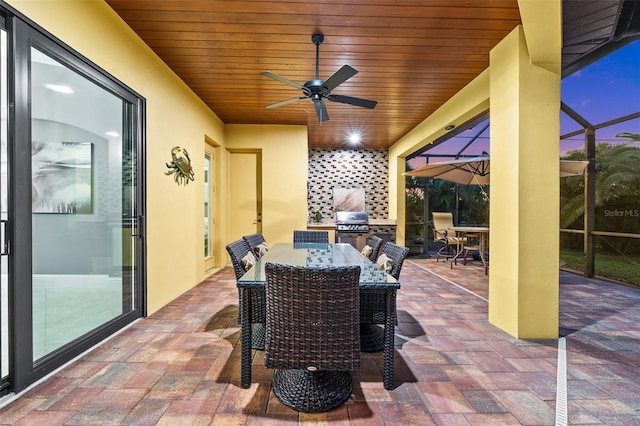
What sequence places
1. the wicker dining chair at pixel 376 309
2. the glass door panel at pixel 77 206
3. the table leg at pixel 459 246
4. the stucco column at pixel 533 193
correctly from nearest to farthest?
the wicker dining chair at pixel 376 309 → the glass door panel at pixel 77 206 → the stucco column at pixel 533 193 → the table leg at pixel 459 246

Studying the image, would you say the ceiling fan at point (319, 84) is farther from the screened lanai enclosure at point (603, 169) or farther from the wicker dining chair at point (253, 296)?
the screened lanai enclosure at point (603, 169)

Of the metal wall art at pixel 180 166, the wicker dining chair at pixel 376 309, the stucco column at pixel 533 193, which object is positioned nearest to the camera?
the wicker dining chair at pixel 376 309

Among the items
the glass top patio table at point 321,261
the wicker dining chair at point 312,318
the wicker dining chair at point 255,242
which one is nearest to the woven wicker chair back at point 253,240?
the wicker dining chair at point 255,242

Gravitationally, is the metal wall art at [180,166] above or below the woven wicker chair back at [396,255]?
above

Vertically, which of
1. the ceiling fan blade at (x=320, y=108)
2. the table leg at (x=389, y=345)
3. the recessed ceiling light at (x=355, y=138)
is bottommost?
the table leg at (x=389, y=345)

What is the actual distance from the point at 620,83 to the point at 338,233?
6339mm

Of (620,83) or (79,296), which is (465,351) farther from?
(620,83)

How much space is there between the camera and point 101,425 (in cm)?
149

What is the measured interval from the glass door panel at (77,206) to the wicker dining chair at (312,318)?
1.72 m

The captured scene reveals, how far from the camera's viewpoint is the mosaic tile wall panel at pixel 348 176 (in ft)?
24.1

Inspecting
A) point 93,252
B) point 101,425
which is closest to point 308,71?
point 93,252

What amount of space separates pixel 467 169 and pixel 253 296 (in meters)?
4.47

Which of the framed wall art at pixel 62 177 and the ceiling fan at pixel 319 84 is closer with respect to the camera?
the framed wall art at pixel 62 177

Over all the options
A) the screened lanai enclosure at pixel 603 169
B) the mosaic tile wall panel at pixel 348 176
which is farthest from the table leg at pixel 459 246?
the mosaic tile wall panel at pixel 348 176
